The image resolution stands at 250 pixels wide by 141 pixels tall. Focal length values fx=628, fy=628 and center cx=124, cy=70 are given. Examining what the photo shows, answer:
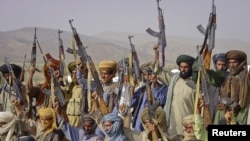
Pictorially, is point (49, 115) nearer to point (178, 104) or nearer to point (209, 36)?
point (178, 104)

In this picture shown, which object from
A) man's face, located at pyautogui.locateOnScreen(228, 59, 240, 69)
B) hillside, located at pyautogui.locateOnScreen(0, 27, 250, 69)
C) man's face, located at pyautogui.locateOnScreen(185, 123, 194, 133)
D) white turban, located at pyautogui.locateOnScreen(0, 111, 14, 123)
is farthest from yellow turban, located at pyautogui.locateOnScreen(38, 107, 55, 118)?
hillside, located at pyautogui.locateOnScreen(0, 27, 250, 69)

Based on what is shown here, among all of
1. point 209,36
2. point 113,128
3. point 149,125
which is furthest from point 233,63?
point 113,128

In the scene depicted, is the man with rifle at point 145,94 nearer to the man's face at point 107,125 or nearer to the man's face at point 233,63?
the man's face at point 233,63

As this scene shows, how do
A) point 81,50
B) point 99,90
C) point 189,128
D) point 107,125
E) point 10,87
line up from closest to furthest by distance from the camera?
point 189,128
point 107,125
point 99,90
point 81,50
point 10,87

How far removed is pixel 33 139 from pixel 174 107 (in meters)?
1.94

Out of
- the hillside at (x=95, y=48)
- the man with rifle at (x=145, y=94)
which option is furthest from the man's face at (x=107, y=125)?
the hillside at (x=95, y=48)

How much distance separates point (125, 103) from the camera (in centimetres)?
755

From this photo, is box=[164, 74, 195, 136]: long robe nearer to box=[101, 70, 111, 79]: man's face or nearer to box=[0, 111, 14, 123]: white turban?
box=[101, 70, 111, 79]: man's face

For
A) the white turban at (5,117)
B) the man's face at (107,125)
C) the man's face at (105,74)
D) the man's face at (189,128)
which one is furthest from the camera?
the man's face at (105,74)

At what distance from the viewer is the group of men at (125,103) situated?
615cm

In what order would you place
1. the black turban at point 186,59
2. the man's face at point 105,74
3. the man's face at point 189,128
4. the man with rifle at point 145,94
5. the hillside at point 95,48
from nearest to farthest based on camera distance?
1. the man's face at point 189,128
2. the black turban at point 186,59
3. the man with rifle at point 145,94
4. the man's face at point 105,74
5. the hillside at point 95,48

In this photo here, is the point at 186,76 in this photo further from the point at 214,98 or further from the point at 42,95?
the point at 42,95

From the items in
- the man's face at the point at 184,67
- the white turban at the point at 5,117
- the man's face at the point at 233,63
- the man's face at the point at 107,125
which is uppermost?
the man's face at the point at 233,63

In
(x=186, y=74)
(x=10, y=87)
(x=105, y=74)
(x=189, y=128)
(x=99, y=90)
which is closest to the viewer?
(x=189, y=128)
